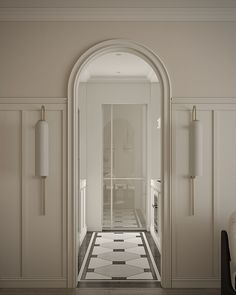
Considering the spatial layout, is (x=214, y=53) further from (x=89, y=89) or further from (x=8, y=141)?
(x=89, y=89)

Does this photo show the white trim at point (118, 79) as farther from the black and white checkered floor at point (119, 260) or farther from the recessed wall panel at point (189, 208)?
the recessed wall panel at point (189, 208)

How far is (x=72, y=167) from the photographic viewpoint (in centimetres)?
407

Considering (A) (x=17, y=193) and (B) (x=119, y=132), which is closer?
(A) (x=17, y=193)

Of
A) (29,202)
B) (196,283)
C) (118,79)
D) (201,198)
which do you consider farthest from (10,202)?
(118,79)

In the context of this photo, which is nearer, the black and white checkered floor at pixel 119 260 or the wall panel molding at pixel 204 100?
the wall panel molding at pixel 204 100

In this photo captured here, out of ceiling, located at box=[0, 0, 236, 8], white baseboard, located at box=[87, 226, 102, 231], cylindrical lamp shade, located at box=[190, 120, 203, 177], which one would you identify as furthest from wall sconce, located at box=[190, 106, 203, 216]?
white baseboard, located at box=[87, 226, 102, 231]

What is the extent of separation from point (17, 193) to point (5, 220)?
32 cm

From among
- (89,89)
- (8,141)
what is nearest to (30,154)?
(8,141)

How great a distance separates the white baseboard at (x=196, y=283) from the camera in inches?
159

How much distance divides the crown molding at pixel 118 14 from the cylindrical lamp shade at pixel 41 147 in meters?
1.17

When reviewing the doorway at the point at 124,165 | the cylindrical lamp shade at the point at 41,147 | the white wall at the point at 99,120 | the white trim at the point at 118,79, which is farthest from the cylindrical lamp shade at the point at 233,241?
the white trim at the point at 118,79

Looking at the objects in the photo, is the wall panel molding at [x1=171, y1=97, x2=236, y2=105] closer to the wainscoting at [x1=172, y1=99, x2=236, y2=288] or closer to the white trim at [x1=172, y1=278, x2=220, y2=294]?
the wainscoting at [x1=172, y1=99, x2=236, y2=288]

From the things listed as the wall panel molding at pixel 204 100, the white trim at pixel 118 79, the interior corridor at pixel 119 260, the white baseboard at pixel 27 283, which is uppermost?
the white trim at pixel 118 79

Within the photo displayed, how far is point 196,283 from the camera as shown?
405cm
